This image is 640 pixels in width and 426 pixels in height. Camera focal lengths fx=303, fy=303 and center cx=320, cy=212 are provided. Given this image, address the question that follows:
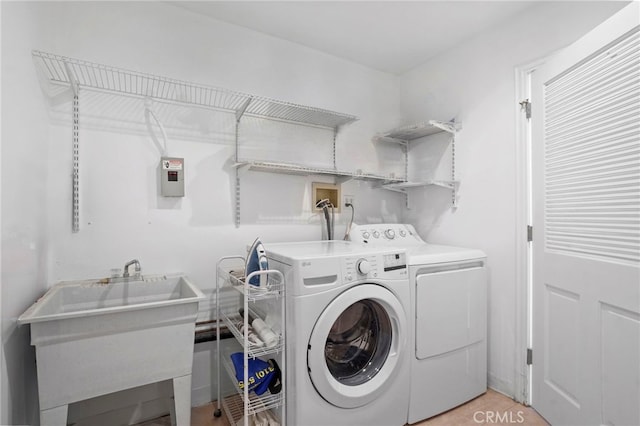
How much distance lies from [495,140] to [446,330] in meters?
1.33

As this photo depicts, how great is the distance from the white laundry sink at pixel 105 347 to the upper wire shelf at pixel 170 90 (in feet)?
3.60

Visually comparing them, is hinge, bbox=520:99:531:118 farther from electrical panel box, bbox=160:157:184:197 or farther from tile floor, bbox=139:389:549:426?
electrical panel box, bbox=160:157:184:197

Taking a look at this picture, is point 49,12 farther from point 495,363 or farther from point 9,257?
point 495,363

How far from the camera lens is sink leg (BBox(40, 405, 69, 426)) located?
1.18 m

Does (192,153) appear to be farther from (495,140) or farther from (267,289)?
(495,140)

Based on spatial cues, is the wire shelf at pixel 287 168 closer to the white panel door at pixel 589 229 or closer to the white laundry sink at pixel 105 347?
the white laundry sink at pixel 105 347

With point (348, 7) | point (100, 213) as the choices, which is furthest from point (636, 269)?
point (100, 213)

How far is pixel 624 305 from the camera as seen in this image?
1.32m

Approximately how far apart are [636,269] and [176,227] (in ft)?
7.60

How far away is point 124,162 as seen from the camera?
1778 mm

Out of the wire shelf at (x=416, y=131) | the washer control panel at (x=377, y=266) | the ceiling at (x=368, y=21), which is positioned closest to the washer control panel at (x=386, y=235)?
the washer control panel at (x=377, y=266)

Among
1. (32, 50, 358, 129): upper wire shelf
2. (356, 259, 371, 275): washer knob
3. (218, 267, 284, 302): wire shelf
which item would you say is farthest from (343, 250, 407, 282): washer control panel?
(32, 50, 358, 129): upper wire shelf

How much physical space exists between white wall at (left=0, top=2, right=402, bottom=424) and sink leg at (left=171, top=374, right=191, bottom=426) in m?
0.55

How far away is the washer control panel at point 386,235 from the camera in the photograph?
2.22 metres
